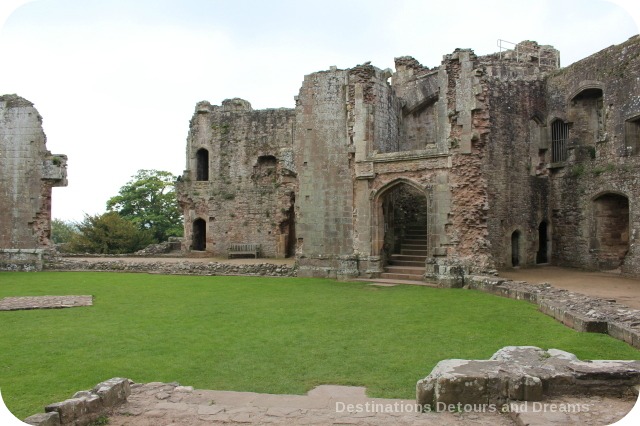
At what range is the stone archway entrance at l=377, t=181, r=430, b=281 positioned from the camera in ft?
53.6

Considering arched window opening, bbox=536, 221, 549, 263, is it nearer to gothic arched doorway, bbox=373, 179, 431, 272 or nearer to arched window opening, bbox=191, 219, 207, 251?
gothic arched doorway, bbox=373, 179, 431, 272

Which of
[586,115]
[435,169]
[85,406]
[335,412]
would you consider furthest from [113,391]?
[586,115]

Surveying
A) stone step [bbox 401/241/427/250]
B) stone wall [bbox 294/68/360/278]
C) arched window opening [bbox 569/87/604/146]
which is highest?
arched window opening [bbox 569/87/604/146]

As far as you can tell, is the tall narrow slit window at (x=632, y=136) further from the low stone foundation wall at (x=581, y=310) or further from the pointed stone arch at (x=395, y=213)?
the low stone foundation wall at (x=581, y=310)

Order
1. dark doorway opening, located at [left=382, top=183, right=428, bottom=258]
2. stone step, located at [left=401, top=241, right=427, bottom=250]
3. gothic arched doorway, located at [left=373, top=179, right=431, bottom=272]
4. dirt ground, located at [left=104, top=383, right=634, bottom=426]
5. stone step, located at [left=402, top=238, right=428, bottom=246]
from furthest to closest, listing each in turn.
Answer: stone step, located at [left=402, top=238, right=428, bottom=246] < stone step, located at [left=401, top=241, right=427, bottom=250] < dark doorway opening, located at [left=382, top=183, right=428, bottom=258] < gothic arched doorway, located at [left=373, top=179, right=431, bottom=272] < dirt ground, located at [left=104, top=383, right=634, bottom=426]

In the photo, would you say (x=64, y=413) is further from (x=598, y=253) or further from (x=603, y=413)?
(x=598, y=253)

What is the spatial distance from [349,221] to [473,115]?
509 centimetres

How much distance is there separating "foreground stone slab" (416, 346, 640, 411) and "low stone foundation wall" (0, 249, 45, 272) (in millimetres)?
19122

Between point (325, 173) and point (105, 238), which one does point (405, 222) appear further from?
point (105, 238)

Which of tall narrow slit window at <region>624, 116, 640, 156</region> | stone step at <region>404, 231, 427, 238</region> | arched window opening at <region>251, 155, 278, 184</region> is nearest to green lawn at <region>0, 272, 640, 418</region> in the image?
stone step at <region>404, 231, 427, 238</region>

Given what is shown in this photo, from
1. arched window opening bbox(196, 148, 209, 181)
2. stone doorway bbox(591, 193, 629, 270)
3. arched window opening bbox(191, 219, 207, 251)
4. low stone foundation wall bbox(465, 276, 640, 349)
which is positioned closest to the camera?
low stone foundation wall bbox(465, 276, 640, 349)

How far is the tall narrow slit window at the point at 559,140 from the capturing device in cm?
2189

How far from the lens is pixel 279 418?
4273 millimetres

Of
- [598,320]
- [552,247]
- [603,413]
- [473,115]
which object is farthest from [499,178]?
[603,413]
